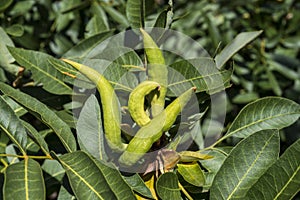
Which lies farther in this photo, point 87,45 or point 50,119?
point 87,45

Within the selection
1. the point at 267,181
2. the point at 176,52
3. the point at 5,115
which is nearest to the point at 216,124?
the point at 176,52

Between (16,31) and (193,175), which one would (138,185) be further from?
(16,31)

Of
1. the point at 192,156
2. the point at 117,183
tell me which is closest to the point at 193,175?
the point at 192,156

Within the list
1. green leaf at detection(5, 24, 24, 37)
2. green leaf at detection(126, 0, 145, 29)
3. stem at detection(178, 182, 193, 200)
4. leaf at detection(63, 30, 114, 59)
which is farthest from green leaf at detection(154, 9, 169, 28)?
green leaf at detection(5, 24, 24, 37)

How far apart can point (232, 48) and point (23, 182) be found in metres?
0.54

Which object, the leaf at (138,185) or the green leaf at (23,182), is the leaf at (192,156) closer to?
the leaf at (138,185)

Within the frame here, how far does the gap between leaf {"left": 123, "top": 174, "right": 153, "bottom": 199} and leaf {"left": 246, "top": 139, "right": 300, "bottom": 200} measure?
181 mm

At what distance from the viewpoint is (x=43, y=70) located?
1.12 metres

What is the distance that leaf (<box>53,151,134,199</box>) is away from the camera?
32.9 inches

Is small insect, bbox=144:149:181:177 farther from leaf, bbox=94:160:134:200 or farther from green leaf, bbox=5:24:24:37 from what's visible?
green leaf, bbox=5:24:24:37

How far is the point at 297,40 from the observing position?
207 cm

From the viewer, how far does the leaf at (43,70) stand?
111cm

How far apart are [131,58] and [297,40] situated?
3.81ft

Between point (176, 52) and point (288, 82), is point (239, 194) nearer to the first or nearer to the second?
point (176, 52)
